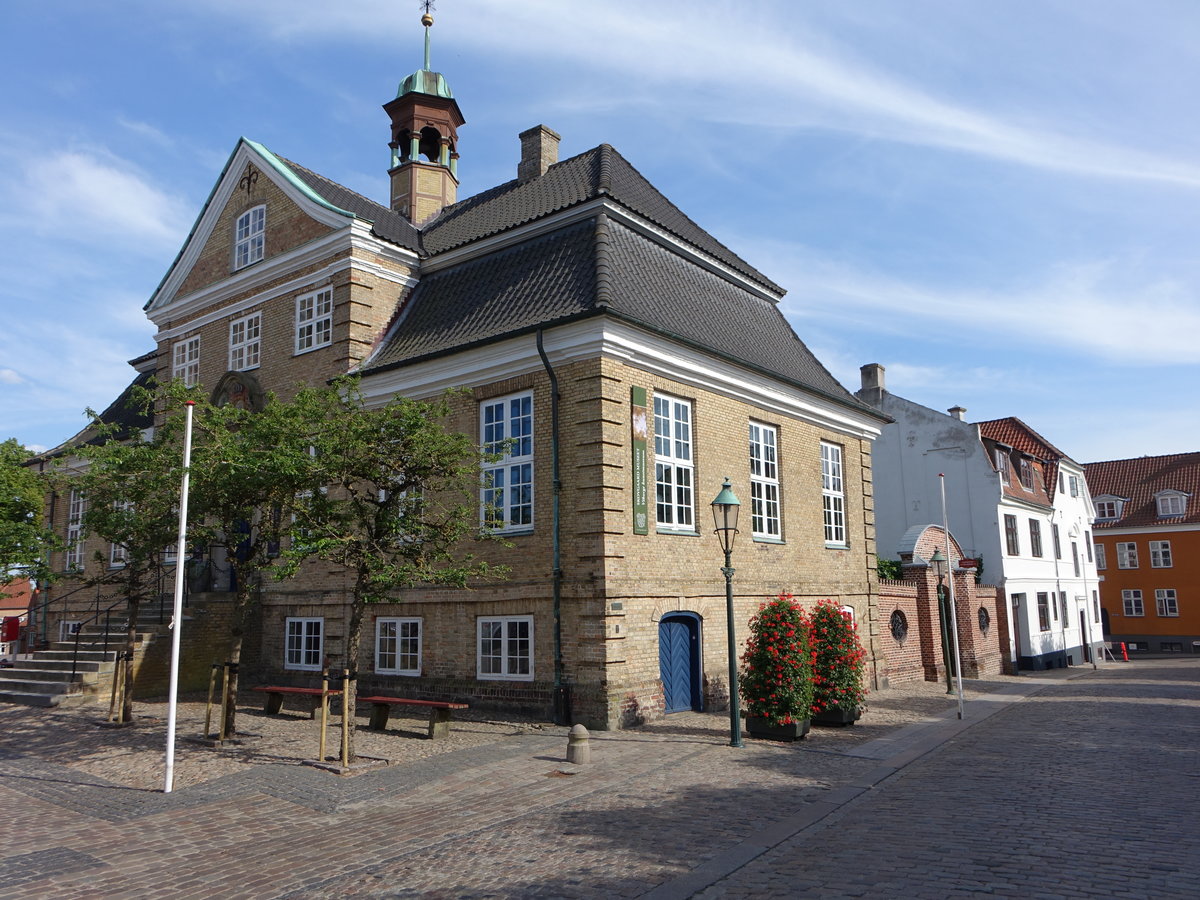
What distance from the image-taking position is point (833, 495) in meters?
20.9

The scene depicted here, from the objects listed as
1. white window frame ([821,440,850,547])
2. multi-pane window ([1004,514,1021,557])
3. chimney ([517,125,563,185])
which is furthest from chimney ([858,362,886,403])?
chimney ([517,125,563,185])

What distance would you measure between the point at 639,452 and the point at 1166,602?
145ft

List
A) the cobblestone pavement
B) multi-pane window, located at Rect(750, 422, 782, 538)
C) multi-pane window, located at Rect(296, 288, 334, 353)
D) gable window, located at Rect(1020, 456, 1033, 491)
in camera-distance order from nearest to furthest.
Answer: the cobblestone pavement
multi-pane window, located at Rect(750, 422, 782, 538)
multi-pane window, located at Rect(296, 288, 334, 353)
gable window, located at Rect(1020, 456, 1033, 491)

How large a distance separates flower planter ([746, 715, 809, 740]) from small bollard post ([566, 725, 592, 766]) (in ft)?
10.8

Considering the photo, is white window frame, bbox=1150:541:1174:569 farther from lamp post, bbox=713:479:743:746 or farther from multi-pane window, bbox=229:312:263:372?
multi-pane window, bbox=229:312:263:372

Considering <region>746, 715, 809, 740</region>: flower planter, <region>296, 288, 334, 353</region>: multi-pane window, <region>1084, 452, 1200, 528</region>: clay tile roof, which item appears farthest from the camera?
<region>1084, 452, 1200, 528</region>: clay tile roof

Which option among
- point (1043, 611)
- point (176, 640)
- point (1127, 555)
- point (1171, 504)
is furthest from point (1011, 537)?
point (176, 640)

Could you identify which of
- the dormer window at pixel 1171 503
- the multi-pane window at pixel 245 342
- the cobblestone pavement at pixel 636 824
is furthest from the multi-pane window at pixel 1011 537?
the multi-pane window at pixel 245 342

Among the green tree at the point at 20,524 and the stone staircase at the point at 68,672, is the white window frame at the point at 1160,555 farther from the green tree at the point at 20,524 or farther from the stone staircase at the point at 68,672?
the green tree at the point at 20,524

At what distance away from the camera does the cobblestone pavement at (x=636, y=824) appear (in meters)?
6.75

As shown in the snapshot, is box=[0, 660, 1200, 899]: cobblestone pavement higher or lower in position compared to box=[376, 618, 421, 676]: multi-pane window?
lower

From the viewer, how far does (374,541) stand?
11.1 m

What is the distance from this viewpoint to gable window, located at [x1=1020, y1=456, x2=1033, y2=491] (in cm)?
3522

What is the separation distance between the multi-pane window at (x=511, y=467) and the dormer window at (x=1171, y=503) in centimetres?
4492
